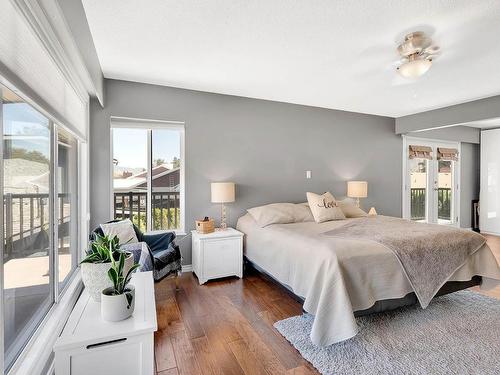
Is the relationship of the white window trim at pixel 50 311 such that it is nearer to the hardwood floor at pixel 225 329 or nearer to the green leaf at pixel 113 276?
the green leaf at pixel 113 276

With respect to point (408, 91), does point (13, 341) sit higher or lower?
lower

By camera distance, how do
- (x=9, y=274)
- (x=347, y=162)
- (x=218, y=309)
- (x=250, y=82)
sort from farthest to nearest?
(x=347, y=162) → (x=250, y=82) → (x=218, y=309) → (x=9, y=274)

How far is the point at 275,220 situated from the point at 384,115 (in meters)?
3.27

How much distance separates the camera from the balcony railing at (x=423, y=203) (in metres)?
5.65

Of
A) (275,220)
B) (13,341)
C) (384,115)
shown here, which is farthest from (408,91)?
(13,341)

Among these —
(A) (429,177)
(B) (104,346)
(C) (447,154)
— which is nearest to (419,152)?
(A) (429,177)

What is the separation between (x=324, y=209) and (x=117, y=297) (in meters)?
2.85

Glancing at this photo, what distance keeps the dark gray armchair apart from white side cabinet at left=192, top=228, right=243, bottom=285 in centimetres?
31

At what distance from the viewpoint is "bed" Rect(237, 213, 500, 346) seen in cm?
193

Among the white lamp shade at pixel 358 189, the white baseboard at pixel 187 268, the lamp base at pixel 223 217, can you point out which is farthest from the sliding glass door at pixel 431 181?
the white baseboard at pixel 187 268

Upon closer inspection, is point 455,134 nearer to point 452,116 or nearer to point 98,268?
point 452,116

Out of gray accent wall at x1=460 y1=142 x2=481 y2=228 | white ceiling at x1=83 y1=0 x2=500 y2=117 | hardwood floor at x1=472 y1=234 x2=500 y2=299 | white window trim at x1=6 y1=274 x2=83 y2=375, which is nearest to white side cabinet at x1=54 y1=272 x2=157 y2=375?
white window trim at x1=6 y1=274 x2=83 y2=375

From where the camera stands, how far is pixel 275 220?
3387mm

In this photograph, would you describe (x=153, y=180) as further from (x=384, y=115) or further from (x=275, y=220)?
(x=384, y=115)
